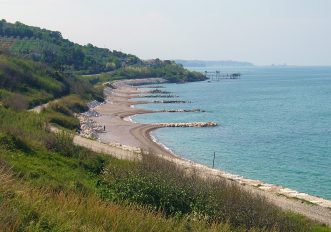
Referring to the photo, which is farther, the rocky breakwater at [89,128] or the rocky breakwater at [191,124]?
the rocky breakwater at [191,124]

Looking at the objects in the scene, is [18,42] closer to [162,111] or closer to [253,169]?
[162,111]

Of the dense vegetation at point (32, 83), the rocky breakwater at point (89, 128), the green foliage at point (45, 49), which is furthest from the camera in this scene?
the green foliage at point (45, 49)

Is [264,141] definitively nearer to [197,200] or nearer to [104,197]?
[197,200]

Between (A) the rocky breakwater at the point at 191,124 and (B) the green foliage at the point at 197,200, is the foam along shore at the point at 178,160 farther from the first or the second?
(B) the green foliage at the point at 197,200

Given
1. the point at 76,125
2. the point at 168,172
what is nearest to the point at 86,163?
the point at 168,172

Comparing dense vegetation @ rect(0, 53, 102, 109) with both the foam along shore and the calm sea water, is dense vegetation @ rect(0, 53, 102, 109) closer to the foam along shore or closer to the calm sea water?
the foam along shore

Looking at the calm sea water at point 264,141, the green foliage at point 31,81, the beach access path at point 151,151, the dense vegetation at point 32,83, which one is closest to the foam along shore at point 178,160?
the beach access path at point 151,151

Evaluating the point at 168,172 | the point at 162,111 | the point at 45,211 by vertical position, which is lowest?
the point at 162,111

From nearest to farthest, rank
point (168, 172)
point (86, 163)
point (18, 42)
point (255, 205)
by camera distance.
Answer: point (255, 205) < point (168, 172) < point (86, 163) < point (18, 42)

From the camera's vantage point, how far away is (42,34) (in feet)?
602

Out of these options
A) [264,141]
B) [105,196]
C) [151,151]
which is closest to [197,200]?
[105,196]

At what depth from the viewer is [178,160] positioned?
132 ft

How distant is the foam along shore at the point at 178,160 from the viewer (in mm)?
25922

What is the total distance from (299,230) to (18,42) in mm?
150190
